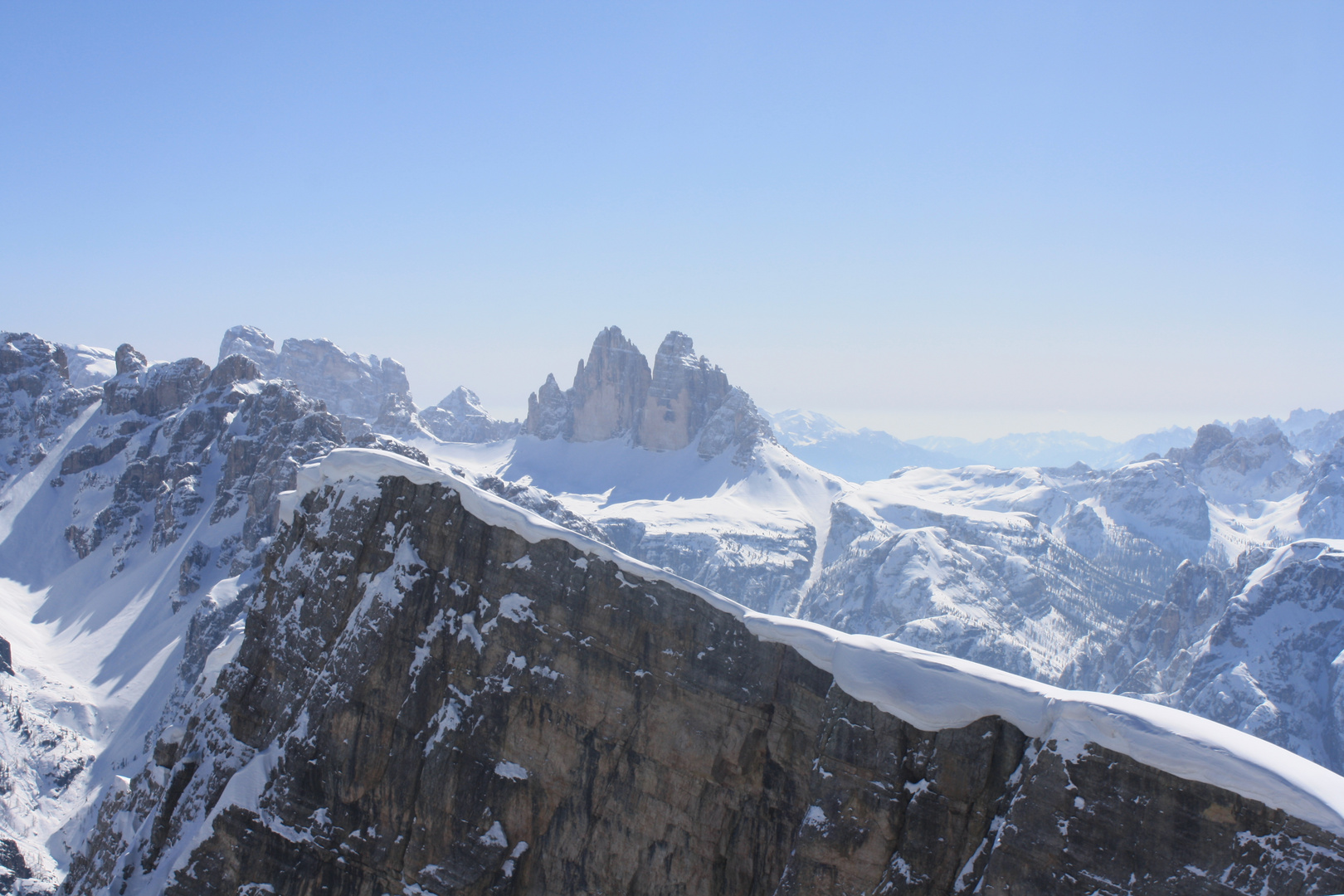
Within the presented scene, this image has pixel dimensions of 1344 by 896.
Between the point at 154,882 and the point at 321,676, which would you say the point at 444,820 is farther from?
the point at 154,882

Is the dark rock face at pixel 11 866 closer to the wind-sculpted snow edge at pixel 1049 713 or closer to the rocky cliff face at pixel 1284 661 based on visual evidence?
the wind-sculpted snow edge at pixel 1049 713

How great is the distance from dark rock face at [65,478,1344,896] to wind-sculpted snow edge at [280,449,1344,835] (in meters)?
0.48

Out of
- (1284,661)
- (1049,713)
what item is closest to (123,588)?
(1049,713)

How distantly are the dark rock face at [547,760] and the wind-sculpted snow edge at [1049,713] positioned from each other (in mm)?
479

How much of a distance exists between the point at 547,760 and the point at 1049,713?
17.0m

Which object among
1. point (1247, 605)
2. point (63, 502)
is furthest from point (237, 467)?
point (1247, 605)

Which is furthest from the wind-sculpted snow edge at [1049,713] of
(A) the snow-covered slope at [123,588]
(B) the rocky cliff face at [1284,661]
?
(B) the rocky cliff face at [1284,661]

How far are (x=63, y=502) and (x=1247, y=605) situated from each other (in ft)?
961

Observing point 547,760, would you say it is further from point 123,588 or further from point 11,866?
point 123,588

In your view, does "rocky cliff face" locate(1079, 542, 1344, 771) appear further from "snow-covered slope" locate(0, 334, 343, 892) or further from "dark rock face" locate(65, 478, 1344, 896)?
"snow-covered slope" locate(0, 334, 343, 892)

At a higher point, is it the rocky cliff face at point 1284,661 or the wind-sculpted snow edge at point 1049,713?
the wind-sculpted snow edge at point 1049,713

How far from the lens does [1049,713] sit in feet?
67.3

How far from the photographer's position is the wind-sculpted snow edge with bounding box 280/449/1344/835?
17.9 m

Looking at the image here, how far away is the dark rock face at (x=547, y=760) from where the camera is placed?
21.0 m
